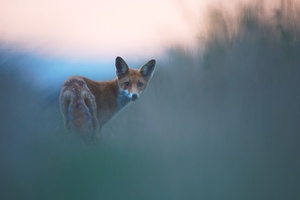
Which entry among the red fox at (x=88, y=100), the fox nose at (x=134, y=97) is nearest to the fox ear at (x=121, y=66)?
the red fox at (x=88, y=100)

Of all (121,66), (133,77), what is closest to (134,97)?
(121,66)

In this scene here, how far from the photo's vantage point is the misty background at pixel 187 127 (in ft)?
3.30

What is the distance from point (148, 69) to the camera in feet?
4.67

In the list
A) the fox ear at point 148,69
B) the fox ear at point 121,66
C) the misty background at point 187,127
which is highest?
the fox ear at point 121,66

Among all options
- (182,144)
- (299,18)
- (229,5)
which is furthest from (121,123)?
(299,18)

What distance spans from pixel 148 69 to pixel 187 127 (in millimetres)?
268

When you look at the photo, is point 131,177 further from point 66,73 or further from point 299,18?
point 299,18

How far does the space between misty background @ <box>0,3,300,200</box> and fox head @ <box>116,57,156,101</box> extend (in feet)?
0.11

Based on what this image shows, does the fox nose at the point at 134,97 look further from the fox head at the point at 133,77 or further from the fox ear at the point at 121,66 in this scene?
the fox ear at the point at 121,66

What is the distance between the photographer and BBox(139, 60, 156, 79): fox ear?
4.51ft

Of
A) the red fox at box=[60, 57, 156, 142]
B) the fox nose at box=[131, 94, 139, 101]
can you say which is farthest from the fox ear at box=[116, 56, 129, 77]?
the fox nose at box=[131, 94, 139, 101]

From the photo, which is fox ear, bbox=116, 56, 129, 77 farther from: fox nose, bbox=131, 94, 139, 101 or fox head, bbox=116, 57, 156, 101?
fox nose, bbox=131, 94, 139, 101

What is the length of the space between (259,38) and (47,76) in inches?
31.2

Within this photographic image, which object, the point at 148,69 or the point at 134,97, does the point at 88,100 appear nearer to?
the point at 134,97
